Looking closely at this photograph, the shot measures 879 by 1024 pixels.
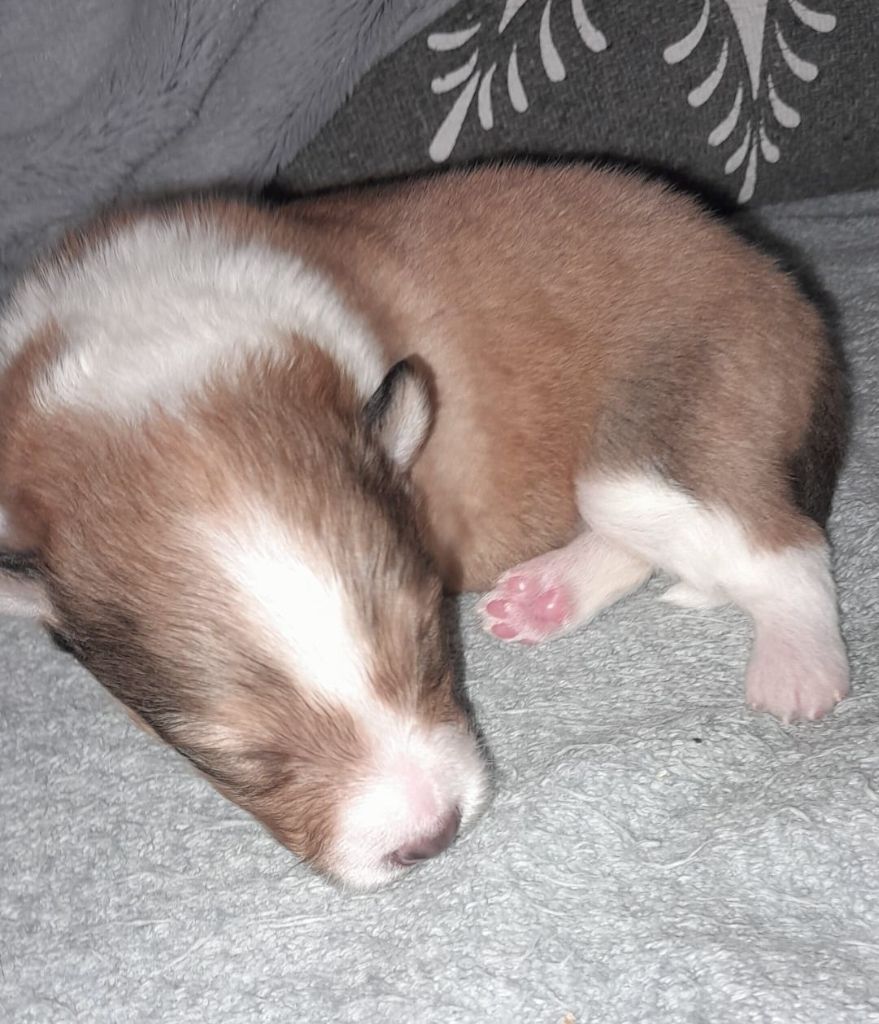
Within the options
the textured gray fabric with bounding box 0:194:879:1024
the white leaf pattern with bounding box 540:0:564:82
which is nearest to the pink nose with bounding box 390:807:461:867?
the textured gray fabric with bounding box 0:194:879:1024

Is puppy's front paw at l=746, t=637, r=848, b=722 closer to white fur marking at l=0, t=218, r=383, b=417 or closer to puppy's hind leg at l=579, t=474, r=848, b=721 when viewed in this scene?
puppy's hind leg at l=579, t=474, r=848, b=721

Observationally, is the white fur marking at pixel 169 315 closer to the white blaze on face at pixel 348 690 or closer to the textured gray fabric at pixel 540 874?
the white blaze on face at pixel 348 690

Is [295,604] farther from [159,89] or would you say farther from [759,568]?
[159,89]

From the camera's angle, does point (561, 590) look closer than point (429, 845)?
No

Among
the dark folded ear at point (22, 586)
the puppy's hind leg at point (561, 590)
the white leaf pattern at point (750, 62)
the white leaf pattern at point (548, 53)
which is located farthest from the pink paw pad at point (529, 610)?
the white leaf pattern at point (750, 62)

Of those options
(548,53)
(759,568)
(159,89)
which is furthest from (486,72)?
(759,568)

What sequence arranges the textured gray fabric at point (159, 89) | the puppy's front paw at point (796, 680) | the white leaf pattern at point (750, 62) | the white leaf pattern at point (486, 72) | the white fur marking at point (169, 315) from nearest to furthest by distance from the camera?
1. the white fur marking at point (169, 315)
2. the puppy's front paw at point (796, 680)
3. the textured gray fabric at point (159, 89)
4. the white leaf pattern at point (486, 72)
5. the white leaf pattern at point (750, 62)
